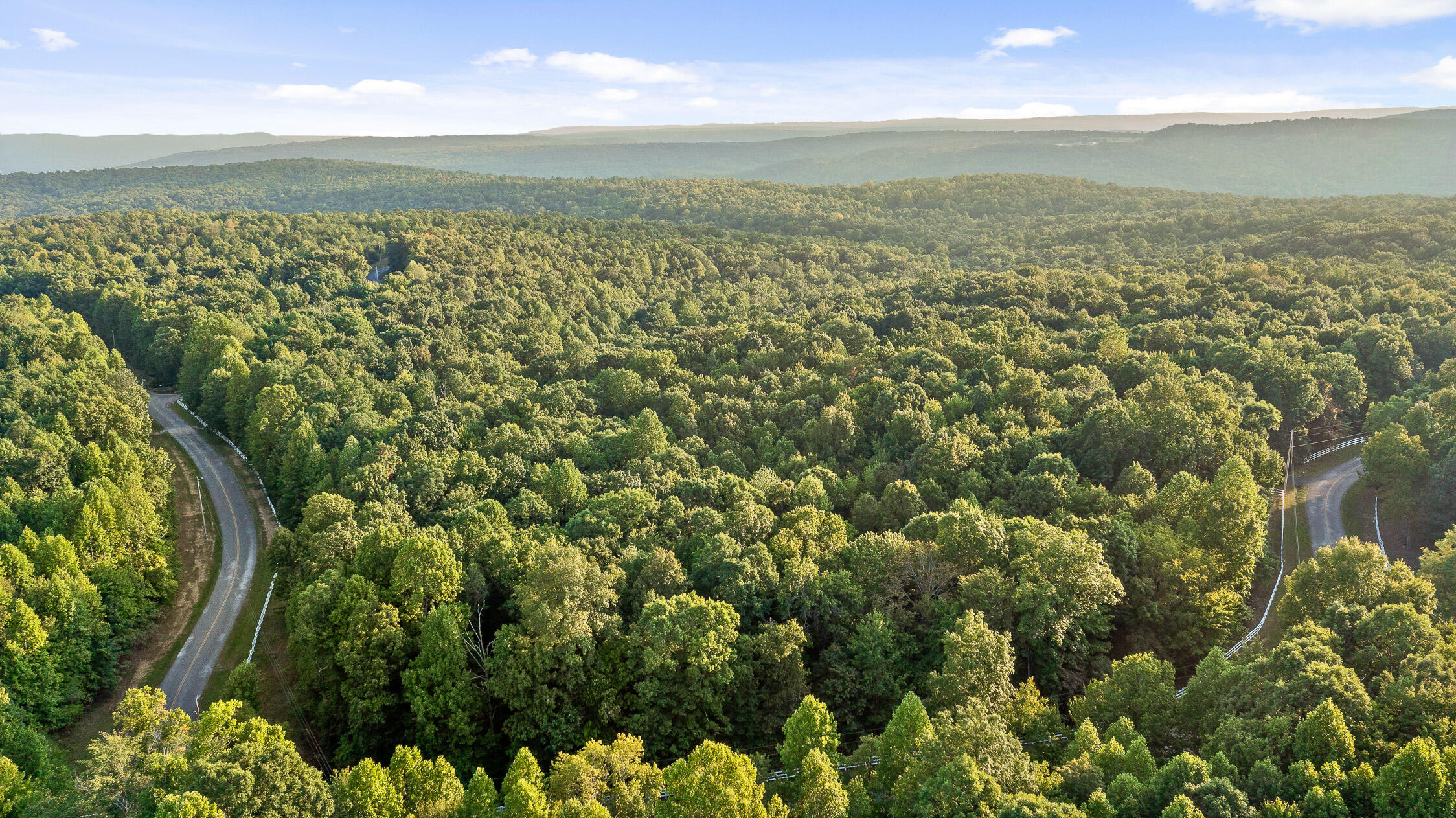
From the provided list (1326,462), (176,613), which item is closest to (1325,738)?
(1326,462)

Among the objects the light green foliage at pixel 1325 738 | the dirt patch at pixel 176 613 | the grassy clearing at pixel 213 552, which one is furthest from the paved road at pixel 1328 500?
the grassy clearing at pixel 213 552

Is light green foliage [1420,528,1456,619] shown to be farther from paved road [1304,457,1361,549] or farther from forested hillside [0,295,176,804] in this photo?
forested hillside [0,295,176,804]

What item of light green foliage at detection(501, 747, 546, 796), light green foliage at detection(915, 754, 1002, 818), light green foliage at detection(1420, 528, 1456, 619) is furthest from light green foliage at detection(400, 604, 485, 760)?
light green foliage at detection(1420, 528, 1456, 619)

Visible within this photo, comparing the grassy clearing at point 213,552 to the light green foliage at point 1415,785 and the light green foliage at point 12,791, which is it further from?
the light green foliage at point 1415,785

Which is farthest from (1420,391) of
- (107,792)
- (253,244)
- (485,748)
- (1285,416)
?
(253,244)

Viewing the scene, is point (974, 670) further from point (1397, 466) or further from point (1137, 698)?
point (1397, 466)
